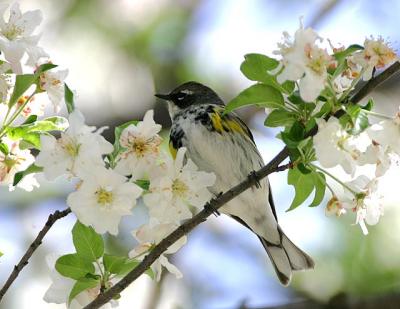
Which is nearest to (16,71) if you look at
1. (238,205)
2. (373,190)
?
(373,190)

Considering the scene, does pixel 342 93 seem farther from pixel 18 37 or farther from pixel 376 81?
pixel 18 37

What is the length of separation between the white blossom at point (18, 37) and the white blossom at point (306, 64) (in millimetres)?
689

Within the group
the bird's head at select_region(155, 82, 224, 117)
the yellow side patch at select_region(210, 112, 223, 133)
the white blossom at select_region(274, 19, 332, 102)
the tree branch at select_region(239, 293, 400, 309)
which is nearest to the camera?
the white blossom at select_region(274, 19, 332, 102)

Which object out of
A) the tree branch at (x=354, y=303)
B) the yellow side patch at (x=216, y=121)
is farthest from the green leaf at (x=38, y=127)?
the tree branch at (x=354, y=303)

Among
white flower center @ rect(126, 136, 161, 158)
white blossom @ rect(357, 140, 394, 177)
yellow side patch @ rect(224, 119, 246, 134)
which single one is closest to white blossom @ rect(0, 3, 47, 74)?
white flower center @ rect(126, 136, 161, 158)

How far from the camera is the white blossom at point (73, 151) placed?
2064 mm

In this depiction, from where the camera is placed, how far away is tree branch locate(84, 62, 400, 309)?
210 cm

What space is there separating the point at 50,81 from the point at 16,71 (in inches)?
6.8

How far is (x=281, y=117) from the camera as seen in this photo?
2.21 meters

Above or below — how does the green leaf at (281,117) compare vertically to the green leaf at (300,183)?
above

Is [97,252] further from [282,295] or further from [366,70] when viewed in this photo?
[282,295]

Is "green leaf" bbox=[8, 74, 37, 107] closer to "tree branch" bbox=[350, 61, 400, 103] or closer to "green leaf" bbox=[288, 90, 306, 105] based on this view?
"green leaf" bbox=[288, 90, 306, 105]

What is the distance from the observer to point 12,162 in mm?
2367

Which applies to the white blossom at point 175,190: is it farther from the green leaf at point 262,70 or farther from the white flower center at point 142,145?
the green leaf at point 262,70
